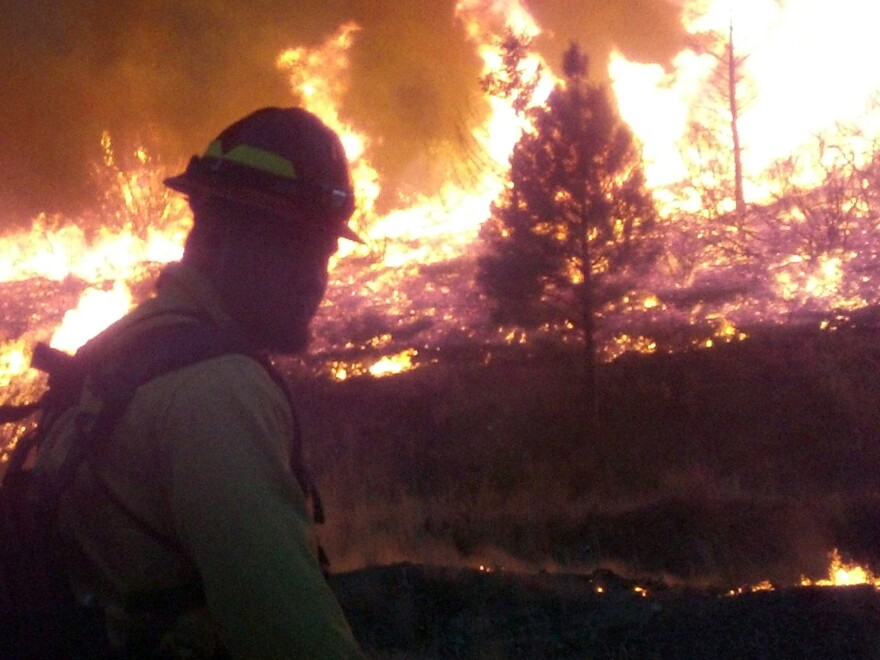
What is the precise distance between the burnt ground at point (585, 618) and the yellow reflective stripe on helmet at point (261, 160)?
22.0 ft

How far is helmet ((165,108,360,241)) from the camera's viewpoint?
75.8 inches

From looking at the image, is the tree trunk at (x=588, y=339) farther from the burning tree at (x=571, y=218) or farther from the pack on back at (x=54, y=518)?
the pack on back at (x=54, y=518)

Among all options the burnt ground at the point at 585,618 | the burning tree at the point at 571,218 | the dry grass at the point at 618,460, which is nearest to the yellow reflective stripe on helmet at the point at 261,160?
the burnt ground at the point at 585,618

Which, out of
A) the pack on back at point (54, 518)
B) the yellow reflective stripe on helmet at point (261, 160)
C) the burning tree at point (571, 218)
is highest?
the burning tree at point (571, 218)

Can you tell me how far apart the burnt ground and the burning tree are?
14.6 meters

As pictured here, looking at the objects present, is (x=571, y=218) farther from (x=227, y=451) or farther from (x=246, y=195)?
(x=227, y=451)

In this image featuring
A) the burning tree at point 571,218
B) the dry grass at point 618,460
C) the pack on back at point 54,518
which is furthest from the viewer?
the burning tree at point 571,218

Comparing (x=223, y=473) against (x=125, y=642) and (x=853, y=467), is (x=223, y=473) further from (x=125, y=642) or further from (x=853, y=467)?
(x=853, y=467)

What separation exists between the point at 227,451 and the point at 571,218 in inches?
981

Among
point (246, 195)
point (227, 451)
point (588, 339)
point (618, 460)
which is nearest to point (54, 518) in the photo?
point (227, 451)

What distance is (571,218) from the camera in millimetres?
26078

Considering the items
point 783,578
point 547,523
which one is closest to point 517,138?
point 547,523

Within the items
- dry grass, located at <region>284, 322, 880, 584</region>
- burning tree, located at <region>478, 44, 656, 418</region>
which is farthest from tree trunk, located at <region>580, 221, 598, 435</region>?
dry grass, located at <region>284, 322, 880, 584</region>

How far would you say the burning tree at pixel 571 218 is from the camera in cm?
2553
